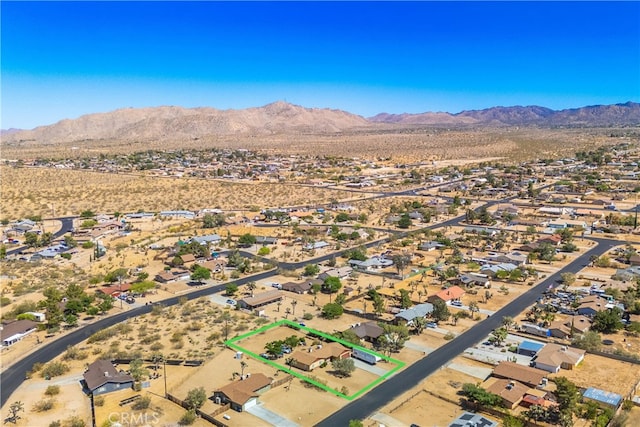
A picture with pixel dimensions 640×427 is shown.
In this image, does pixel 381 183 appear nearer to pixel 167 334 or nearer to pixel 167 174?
pixel 167 174

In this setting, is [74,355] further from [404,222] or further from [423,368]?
[404,222]

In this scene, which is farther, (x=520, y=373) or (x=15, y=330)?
(x=15, y=330)

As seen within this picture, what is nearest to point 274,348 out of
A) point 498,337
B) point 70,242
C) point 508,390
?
point 508,390

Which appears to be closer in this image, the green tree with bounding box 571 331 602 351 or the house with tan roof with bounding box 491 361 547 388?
the house with tan roof with bounding box 491 361 547 388

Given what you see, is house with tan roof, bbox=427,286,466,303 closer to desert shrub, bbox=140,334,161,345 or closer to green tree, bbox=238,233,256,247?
desert shrub, bbox=140,334,161,345

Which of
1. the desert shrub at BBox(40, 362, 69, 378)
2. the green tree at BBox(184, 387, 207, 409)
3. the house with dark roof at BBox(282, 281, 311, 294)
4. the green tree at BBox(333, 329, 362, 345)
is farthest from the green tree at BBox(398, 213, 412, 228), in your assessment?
the desert shrub at BBox(40, 362, 69, 378)

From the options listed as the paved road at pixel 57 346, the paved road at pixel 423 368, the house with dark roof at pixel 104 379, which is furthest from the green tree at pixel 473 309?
the house with dark roof at pixel 104 379

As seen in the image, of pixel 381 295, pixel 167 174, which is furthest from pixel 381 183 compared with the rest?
pixel 381 295
